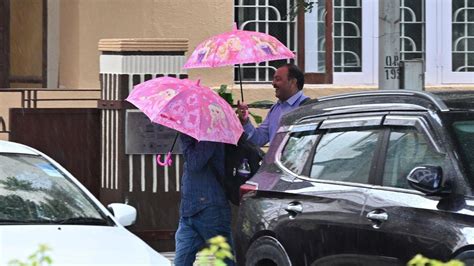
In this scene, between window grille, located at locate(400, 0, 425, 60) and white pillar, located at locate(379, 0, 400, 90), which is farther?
window grille, located at locate(400, 0, 425, 60)

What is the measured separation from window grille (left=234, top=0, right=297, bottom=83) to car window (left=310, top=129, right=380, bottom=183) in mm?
7516

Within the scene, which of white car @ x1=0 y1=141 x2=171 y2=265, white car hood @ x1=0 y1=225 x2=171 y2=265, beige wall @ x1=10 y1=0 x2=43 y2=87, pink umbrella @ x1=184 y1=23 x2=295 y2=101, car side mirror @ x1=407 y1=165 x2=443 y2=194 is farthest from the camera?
beige wall @ x1=10 y1=0 x2=43 y2=87

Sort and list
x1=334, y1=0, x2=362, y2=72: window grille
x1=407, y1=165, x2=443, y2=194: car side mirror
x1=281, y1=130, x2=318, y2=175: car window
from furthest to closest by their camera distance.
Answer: x1=334, y1=0, x2=362, y2=72: window grille < x1=281, y1=130, x2=318, y2=175: car window < x1=407, y1=165, x2=443, y2=194: car side mirror

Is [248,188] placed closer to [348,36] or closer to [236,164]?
[236,164]

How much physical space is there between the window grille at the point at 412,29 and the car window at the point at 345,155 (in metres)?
8.08

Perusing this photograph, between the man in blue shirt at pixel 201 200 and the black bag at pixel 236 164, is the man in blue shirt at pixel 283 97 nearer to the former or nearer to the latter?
the black bag at pixel 236 164

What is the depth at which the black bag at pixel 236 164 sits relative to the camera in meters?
7.76

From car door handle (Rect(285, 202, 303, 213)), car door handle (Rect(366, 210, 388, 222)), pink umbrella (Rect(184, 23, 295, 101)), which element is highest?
pink umbrella (Rect(184, 23, 295, 101))

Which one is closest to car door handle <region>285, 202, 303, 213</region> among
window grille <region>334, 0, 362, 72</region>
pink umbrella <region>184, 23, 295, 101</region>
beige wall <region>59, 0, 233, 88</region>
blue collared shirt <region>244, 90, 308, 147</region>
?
blue collared shirt <region>244, 90, 308, 147</region>

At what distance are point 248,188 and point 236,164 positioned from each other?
0.66 m

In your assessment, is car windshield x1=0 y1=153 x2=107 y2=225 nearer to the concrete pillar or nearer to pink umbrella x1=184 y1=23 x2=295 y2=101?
pink umbrella x1=184 y1=23 x2=295 y2=101

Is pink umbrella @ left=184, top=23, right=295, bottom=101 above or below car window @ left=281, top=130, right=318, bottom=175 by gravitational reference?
above

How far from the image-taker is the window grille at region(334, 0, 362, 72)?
14289mm

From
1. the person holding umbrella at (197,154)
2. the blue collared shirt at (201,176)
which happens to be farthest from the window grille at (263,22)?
the blue collared shirt at (201,176)
